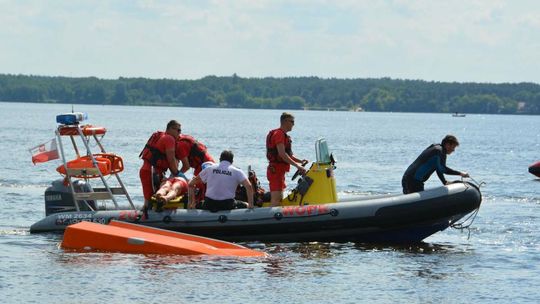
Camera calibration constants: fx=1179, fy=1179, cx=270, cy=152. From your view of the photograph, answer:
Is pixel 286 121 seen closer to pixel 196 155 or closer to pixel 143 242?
pixel 196 155

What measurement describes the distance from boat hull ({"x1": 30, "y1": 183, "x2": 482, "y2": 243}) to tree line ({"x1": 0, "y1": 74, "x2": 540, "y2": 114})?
165019 mm

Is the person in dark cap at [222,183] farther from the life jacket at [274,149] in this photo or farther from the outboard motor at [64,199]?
the outboard motor at [64,199]

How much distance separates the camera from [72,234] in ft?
51.0

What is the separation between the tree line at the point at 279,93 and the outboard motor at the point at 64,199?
536ft

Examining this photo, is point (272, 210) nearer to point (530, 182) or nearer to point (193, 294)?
point (193, 294)

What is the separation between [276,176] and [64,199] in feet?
10.6

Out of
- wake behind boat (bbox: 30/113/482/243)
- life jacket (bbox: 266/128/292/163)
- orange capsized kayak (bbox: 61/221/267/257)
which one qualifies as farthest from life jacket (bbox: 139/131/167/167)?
life jacket (bbox: 266/128/292/163)

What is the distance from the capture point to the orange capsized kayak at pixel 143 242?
49.6 feet

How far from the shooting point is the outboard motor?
17.2 meters

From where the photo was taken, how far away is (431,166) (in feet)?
53.8

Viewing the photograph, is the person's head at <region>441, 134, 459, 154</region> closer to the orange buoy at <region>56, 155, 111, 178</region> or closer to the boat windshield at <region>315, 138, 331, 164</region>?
the boat windshield at <region>315, 138, 331, 164</region>

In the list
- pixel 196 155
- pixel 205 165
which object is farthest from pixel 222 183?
pixel 196 155

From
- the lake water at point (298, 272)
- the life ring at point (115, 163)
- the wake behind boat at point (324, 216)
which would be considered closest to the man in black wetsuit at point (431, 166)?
the wake behind boat at point (324, 216)

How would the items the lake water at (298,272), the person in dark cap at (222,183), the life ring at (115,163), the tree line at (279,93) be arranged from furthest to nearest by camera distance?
the tree line at (279,93) < the life ring at (115,163) < the person in dark cap at (222,183) < the lake water at (298,272)
